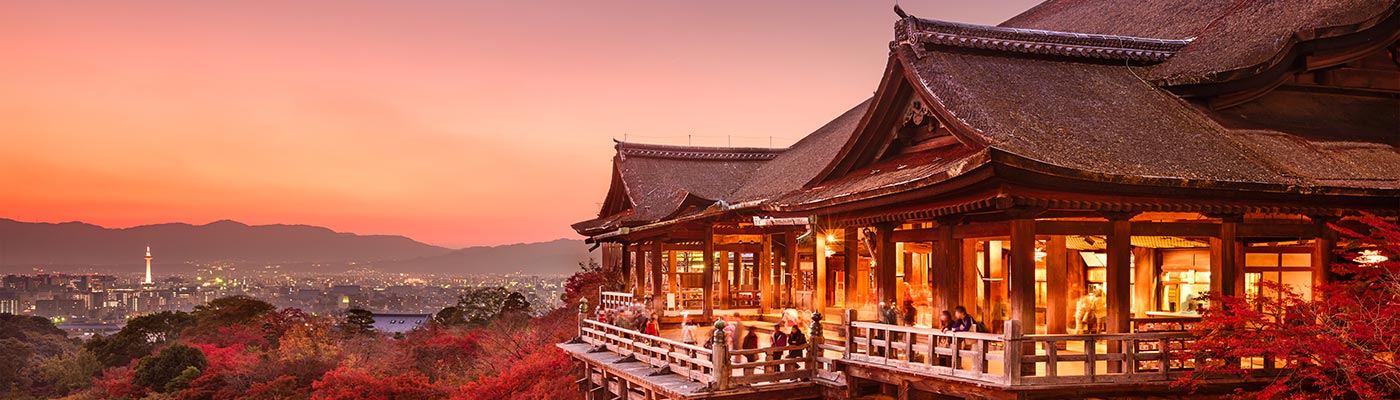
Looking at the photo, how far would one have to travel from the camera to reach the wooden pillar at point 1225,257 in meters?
14.0

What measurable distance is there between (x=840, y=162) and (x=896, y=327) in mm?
4567

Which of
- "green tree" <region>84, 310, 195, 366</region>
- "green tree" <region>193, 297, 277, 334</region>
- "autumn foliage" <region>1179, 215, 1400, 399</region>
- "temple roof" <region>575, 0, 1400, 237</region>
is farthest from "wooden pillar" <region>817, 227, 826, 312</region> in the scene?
"green tree" <region>193, 297, 277, 334</region>

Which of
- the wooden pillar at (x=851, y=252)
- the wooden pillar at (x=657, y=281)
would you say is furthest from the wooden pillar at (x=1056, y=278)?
the wooden pillar at (x=657, y=281)

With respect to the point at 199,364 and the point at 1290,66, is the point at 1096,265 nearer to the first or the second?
the point at 1290,66

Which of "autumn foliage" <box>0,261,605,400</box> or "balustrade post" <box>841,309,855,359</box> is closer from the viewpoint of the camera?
"balustrade post" <box>841,309,855,359</box>

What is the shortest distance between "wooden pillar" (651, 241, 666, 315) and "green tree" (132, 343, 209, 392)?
81.2 ft

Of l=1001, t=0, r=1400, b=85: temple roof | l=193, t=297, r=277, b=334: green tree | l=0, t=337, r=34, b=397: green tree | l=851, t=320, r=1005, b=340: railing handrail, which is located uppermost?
l=1001, t=0, r=1400, b=85: temple roof

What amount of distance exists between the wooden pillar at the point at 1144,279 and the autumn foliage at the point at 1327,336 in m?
3.78

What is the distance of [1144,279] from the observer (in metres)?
18.0

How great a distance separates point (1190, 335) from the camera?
43.3ft

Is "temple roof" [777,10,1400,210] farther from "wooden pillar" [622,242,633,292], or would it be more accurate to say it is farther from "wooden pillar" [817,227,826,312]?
"wooden pillar" [622,242,633,292]

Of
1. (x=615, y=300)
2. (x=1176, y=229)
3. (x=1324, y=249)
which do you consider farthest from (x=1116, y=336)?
(x=615, y=300)

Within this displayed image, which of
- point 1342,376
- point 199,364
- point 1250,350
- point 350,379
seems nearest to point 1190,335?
point 1250,350

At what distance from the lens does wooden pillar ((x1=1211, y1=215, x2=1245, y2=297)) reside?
14.0 m
